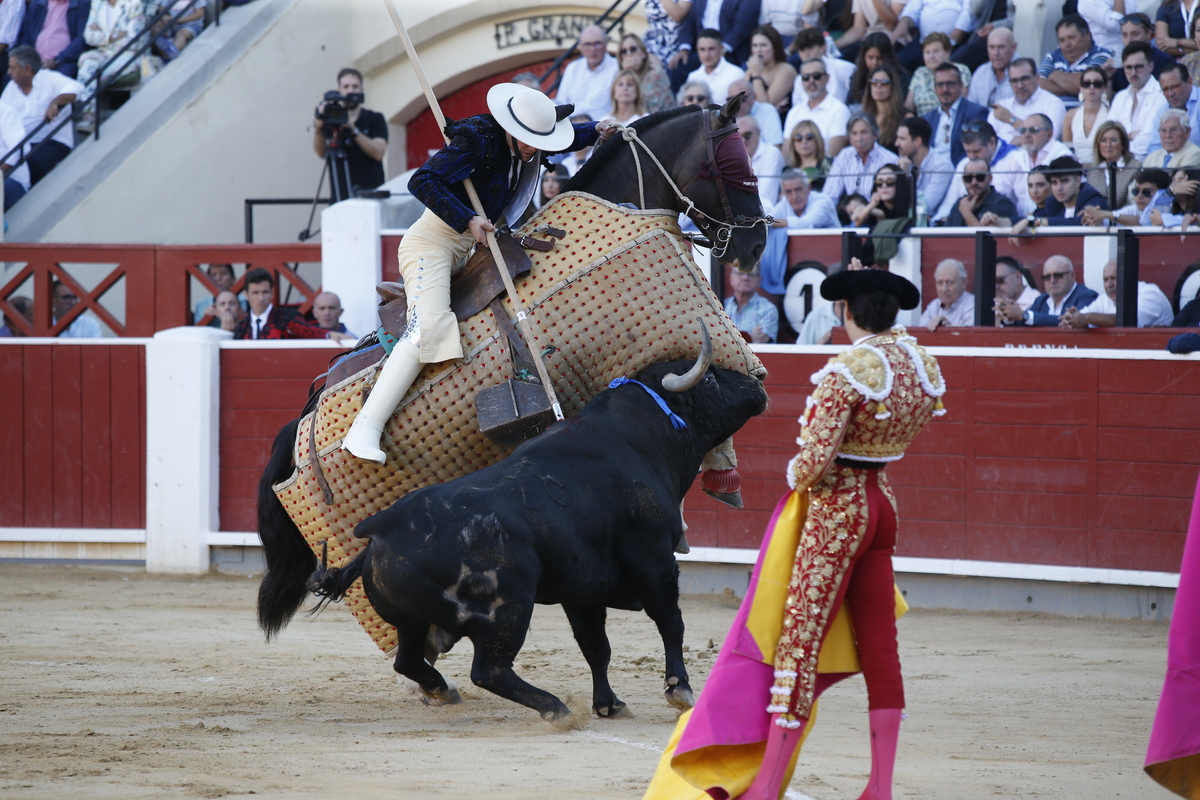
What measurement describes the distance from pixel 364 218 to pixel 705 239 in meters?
4.22

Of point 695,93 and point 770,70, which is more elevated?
point 770,70

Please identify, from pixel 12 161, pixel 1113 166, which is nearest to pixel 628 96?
pixel 1113 166

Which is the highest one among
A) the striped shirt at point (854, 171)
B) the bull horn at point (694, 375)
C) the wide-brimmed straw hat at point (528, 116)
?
the striped shirt at point (854, 171)

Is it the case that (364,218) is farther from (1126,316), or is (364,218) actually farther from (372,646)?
(1126,316)

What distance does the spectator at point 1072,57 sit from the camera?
8.59 meters

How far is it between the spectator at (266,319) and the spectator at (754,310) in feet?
8.40

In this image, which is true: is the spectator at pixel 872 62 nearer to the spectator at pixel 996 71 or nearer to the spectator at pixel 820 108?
the spectator at pixel 820 108

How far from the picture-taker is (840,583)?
11.6ft

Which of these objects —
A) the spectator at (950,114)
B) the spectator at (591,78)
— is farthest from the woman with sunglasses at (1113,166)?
the spectator at (591,78)

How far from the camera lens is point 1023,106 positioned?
8.48 metres

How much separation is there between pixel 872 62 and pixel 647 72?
5.02 feet

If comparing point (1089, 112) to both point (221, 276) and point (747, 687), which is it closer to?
point (221, 276)

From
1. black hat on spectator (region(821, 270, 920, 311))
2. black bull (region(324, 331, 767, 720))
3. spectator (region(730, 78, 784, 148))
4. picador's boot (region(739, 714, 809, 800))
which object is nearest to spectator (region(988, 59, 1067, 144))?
→ spectator (region(730, 78, 784, 148))

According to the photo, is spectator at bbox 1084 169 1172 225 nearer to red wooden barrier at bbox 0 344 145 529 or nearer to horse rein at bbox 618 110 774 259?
horse rein at bbox 618 110 774 259
